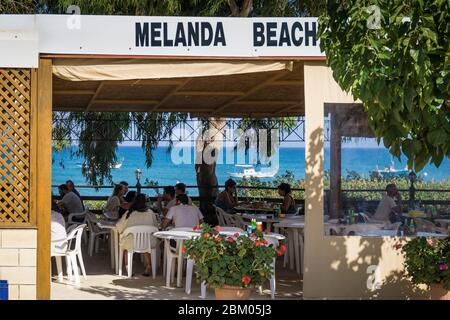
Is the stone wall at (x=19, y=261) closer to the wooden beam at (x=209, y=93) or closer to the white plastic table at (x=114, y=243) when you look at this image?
the white plastic table at (x=114, y=243)

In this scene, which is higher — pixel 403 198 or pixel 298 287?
pixel 403 198

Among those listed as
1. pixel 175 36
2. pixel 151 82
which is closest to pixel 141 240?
pixel 151 82

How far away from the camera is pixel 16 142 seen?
26.3 feet

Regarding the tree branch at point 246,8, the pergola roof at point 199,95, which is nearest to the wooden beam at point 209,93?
the pergola roof at point 199,95

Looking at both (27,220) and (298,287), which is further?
(298,287)

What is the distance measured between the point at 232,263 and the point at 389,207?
83.2 inches

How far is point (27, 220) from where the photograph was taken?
8.02 meters

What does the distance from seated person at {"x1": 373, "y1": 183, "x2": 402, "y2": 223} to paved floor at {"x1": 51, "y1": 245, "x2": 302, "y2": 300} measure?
122cm

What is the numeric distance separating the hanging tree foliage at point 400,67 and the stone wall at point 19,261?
418 centimetres

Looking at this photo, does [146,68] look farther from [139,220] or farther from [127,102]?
[127,102]

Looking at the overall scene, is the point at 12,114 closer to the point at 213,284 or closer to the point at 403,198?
the point at 213,284

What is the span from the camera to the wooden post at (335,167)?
8.53 metres
